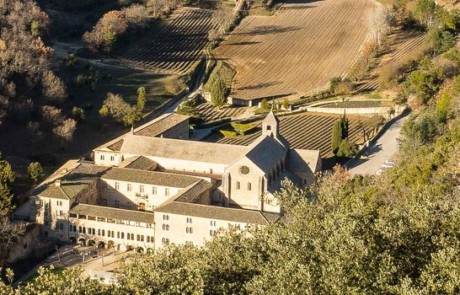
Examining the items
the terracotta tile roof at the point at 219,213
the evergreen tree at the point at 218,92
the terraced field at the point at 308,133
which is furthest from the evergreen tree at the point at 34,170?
the evergreen tree at the point at 218,92

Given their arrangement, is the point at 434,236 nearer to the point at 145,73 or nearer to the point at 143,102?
the point at 143,102

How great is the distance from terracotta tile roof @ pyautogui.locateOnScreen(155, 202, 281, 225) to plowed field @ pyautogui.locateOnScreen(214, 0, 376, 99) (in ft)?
89.0

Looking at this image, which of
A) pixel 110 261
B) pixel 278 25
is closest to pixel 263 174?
pixel 110 261

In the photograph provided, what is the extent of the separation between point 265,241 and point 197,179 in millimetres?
20723

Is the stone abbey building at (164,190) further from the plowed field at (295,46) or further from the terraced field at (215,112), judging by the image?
the plowed field at (295,46)

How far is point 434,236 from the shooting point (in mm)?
23469

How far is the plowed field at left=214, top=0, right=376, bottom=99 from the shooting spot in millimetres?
71938

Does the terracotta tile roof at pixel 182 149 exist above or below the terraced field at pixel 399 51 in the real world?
below

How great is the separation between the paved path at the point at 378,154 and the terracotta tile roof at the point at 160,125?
11542mm

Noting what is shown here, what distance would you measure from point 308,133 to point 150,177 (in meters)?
16.4

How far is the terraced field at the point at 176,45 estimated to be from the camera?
7391 centimetres

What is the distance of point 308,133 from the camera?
58625mm

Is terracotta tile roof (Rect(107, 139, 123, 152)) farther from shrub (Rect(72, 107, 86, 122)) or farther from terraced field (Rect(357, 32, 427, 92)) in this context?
terraced field (Rect(357, 32, 427, 92))

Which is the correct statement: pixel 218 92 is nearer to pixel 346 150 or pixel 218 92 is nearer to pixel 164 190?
pixel 346 150
